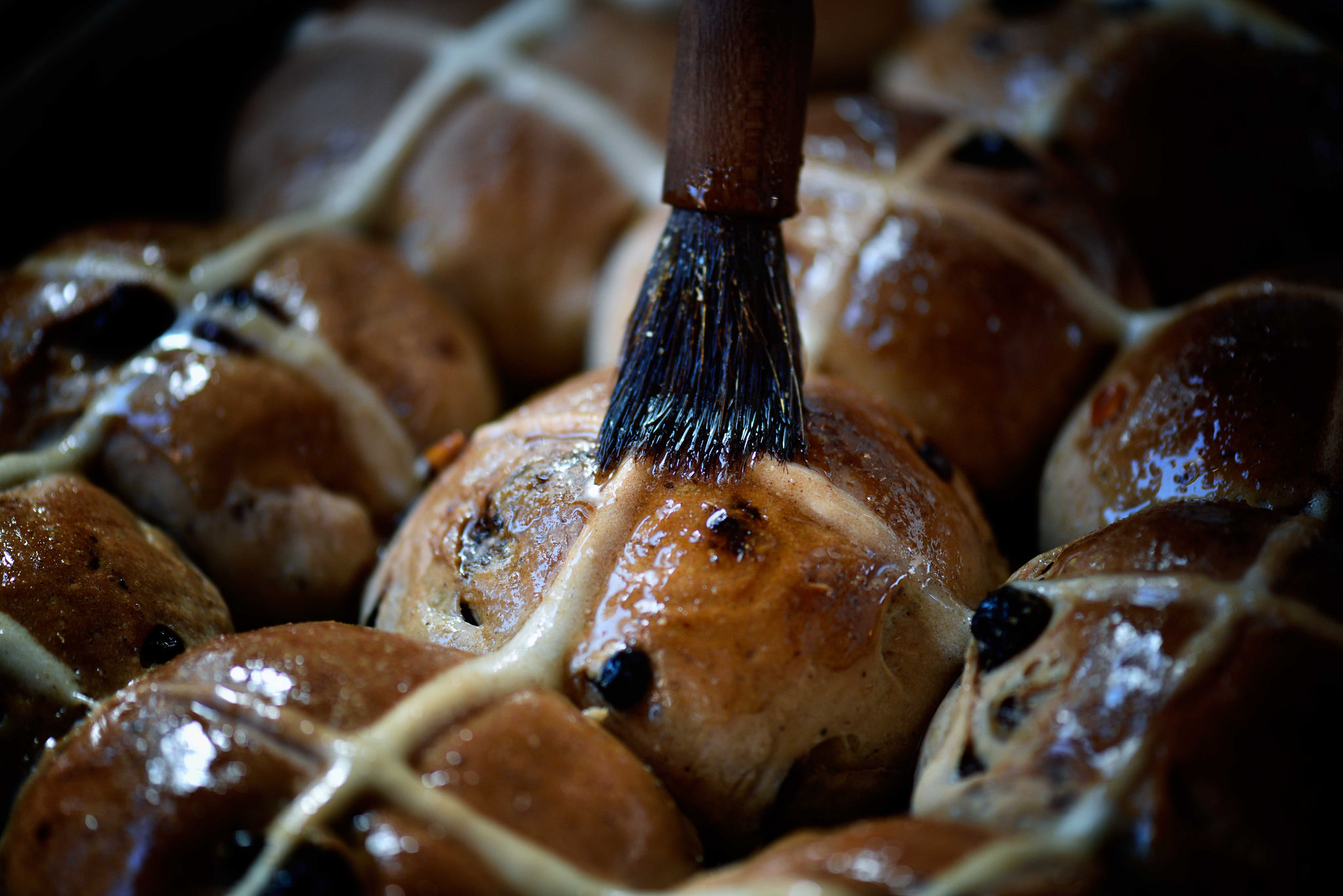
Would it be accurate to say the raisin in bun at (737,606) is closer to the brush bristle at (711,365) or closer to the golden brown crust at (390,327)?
the brush bristle at (711,365)

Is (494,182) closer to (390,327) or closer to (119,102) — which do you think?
(390,327)

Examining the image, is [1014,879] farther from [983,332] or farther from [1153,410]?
[983,332]

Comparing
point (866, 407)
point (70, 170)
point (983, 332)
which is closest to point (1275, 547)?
point (866, 407)

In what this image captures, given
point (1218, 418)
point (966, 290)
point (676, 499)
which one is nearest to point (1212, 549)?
point (1218, 418)

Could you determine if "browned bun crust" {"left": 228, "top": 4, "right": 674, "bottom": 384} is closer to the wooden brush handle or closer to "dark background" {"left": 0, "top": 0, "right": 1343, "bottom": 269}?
"dark background" {"left": 0, "top": 0, "right": 1343, "bottom": 269}

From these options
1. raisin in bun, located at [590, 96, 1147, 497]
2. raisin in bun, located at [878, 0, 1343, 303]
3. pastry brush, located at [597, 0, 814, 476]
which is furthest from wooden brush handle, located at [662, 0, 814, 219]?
raisin in bun, located at [878, 0, 1343, 303]

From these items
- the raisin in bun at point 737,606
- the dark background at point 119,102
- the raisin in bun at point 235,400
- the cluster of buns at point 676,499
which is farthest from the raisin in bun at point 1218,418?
the dark background at point 119,102
